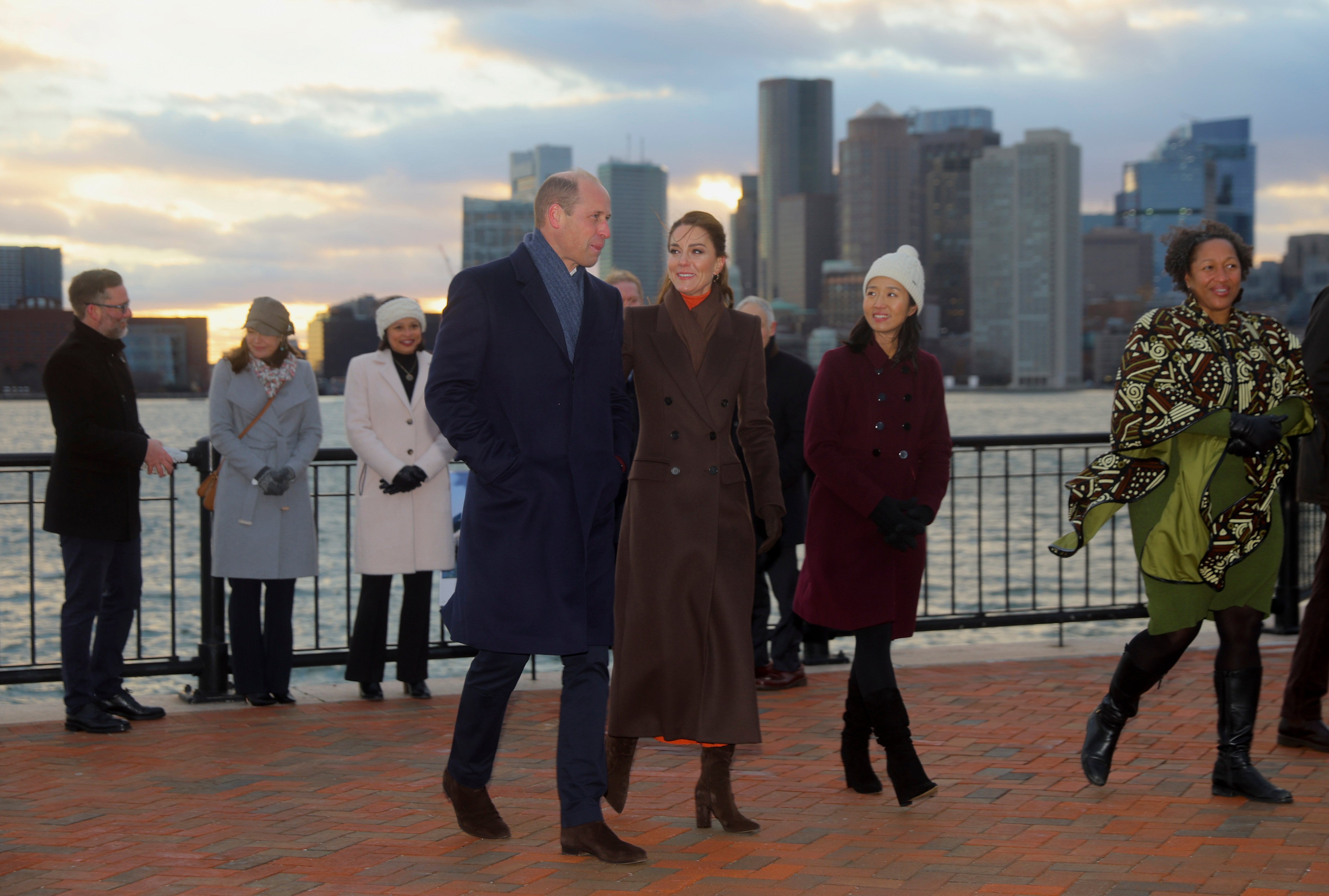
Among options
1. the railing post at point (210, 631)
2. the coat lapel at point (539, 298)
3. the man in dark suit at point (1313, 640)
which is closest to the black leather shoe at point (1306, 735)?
the man in dark suit at point (1313, 640)

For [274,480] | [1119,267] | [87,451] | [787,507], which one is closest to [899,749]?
[787,507]

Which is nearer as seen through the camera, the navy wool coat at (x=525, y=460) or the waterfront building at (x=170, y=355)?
the navy wool coat at (x=525, y=460)

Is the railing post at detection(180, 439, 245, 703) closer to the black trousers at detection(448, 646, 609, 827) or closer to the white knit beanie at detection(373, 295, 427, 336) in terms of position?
the white knit beanie at detection(373, 295, 427, 336)

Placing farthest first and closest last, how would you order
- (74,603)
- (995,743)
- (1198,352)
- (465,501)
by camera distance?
1. (74,603)
2. (995,743)
3. (1198,352)
4. (465,501)

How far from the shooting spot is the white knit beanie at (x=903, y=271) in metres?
4.59

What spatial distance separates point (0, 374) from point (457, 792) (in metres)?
6.32

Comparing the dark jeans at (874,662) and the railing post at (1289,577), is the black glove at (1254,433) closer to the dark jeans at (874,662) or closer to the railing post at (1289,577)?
the dark jeans at (874,662)

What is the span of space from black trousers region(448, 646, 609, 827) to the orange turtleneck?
113cm

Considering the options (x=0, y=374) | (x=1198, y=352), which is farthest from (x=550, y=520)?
(x=0, y=374)

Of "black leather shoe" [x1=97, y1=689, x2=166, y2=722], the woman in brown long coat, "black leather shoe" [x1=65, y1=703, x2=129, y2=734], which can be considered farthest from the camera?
"black leather shoe" [x1=97, y1=689, x2=166, y2=722]

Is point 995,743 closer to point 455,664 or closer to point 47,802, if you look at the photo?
point 47,802

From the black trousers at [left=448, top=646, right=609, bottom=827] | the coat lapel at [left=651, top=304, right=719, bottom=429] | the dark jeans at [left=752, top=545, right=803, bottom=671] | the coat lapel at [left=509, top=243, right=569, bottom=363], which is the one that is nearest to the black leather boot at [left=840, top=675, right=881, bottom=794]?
the black trousers at [left=448, top=646, right=609, bottom=827]

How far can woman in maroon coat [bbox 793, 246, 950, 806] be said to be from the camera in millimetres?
4488

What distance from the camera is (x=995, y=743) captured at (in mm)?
5457
